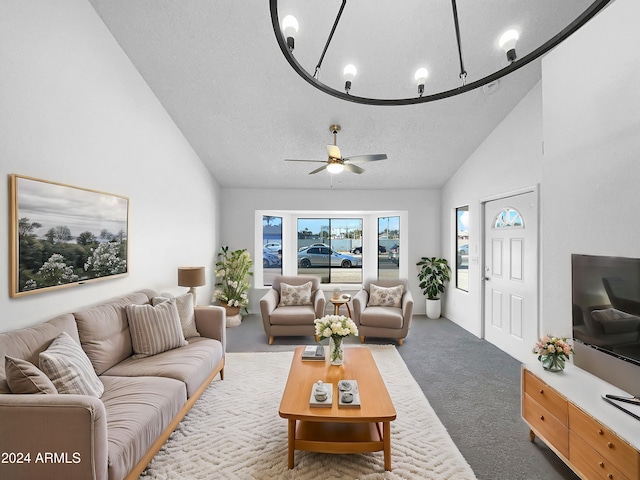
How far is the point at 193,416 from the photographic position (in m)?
2.62

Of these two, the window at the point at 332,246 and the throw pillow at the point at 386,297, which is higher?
the window at the point at 332,246

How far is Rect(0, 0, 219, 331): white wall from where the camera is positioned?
6.87 ft

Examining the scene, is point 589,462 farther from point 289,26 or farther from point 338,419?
point 289,26

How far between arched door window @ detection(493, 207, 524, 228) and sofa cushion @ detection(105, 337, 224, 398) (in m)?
3.67

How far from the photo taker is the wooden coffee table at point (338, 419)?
1.98 m

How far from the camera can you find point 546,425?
211cm

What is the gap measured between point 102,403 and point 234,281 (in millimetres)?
3954

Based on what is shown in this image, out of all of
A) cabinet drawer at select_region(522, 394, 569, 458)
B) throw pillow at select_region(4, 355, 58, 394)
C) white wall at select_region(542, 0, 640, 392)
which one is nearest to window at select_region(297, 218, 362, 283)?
white wall at select_region(542, 0, 640, 392)

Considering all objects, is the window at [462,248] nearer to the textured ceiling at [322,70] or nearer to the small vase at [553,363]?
the textured ceiling at [322,70]

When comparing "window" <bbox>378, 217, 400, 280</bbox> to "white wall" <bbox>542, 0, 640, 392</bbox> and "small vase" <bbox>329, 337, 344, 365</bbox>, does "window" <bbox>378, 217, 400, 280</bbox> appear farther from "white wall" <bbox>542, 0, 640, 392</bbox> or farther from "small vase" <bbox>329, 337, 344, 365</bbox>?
"small vase" <bbox>329, 337, 344, 365</bbox>

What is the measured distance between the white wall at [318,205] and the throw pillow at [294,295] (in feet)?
4.69

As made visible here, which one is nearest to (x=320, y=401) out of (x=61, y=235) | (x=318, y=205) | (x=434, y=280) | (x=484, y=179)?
(x=61, y=235)

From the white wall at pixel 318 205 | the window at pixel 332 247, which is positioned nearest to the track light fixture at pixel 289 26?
the white wall at pixel 318 205

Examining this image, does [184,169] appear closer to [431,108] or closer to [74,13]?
[74,13]
